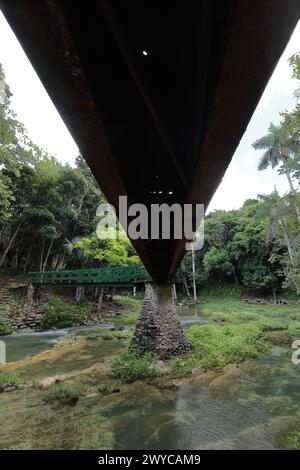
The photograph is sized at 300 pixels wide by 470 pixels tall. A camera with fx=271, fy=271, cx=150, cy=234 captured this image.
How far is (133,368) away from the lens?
7.82 meters

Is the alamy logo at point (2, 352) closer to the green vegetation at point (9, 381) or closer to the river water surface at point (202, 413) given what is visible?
the green vegetation at point (9, 381)

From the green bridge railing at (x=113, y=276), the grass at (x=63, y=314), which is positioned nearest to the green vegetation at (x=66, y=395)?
the green bridge railing at (x=113, y=276)

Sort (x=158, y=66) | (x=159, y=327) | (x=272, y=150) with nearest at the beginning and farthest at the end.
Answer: (x=158, y=66), (x=159, y=327), (x=272, y=150)

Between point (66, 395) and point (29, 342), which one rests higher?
point (66, 395)

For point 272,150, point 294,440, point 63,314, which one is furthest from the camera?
point 272,150

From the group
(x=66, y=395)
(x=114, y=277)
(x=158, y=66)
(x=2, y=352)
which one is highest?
(x=158, y=66)

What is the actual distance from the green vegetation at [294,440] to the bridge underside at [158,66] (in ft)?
13.9

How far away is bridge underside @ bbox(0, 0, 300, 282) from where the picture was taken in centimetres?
111

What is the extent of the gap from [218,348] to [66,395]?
5.64m

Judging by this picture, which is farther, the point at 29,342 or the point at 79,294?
the point at 79,294

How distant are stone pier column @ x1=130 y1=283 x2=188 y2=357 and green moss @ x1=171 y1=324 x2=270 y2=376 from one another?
21.6 inches

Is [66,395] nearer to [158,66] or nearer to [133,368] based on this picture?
[133,368]

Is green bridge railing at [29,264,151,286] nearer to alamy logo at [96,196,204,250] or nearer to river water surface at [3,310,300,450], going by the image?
river water surface at [3,310,300,450]

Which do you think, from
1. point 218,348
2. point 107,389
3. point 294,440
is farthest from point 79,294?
point 294,440
